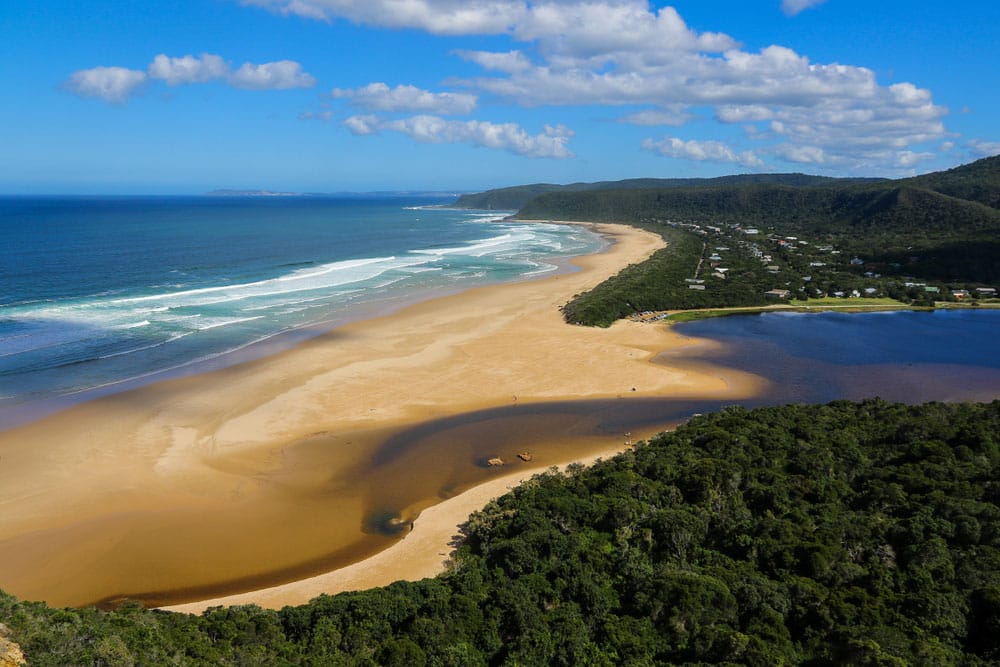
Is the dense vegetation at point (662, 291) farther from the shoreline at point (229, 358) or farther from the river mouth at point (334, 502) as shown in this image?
the river mouth at point (334, 502)

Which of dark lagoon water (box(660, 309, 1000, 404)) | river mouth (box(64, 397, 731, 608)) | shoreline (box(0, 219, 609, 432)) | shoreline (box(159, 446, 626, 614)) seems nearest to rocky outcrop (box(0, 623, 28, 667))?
shoreline (box(159, 446, 626, 614))

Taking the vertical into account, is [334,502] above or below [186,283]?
below

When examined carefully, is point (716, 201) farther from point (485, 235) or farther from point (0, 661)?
point (0, 661)

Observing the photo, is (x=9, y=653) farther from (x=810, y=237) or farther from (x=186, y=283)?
(x=810, y=237)

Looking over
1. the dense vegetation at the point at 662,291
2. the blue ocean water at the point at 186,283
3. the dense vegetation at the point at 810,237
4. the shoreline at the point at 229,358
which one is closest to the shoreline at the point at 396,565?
the shoreline at the point at 229,358

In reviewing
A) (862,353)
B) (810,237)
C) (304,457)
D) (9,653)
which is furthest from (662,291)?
(810,237)

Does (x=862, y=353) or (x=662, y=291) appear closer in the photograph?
(x=862, y=353)
